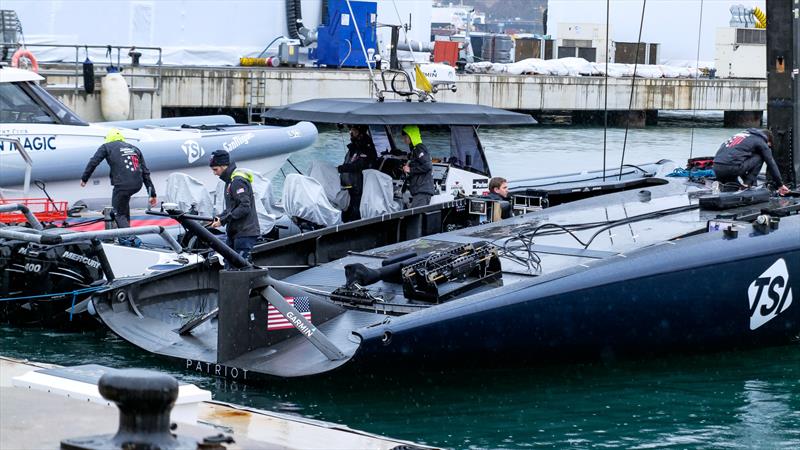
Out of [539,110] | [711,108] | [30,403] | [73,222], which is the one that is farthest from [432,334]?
[711,108]

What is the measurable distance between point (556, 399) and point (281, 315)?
6.85ft

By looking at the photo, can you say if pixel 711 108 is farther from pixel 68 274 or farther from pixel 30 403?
pixel 30 403

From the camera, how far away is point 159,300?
1056 centimetres

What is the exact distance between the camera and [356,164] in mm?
13625

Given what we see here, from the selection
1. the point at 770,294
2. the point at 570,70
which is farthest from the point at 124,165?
the point at 570,70

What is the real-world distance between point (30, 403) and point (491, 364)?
4191 mm

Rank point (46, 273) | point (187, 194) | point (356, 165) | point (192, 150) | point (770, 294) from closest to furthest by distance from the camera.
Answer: point (770, 294)
point (46, 273)
point (356, 165)
point (187, 194)
point (192, 150)

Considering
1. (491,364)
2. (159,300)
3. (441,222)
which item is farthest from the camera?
(441,222)

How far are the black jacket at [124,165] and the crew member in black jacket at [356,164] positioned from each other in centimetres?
217

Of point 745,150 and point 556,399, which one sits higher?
point 745,150

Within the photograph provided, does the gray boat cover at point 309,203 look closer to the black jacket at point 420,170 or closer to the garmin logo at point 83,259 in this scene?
the black jacket at point 420,170

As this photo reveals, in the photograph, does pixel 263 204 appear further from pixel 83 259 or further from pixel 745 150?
pixel 745 150

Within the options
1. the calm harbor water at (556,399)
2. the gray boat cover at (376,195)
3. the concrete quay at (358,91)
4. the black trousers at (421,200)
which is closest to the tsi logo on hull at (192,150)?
the gray boat cover at (376,195)

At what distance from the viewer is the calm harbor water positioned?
8617 mm
